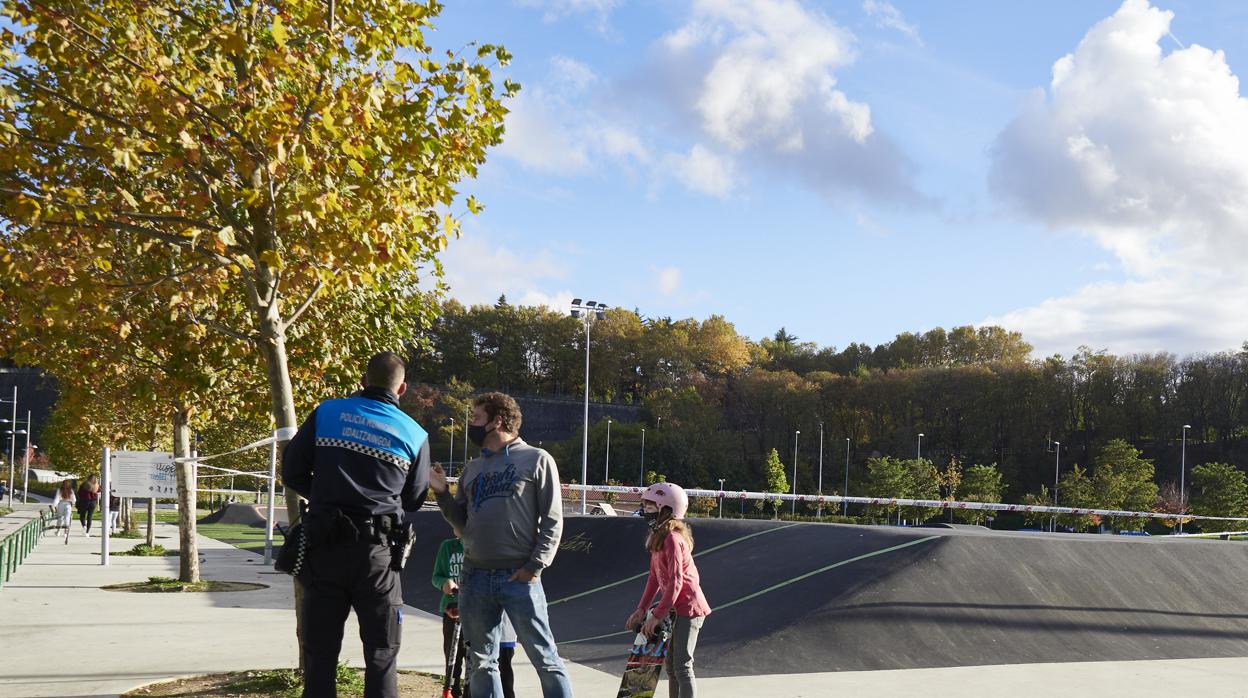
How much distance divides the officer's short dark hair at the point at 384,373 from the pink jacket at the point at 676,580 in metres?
2.02

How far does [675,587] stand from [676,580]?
0.14ft

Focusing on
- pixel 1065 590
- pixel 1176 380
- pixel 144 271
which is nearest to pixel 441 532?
pixel 144 271

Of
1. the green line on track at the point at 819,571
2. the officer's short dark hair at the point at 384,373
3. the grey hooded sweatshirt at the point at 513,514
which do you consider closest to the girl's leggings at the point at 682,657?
the grey hooded sweatshirt at the point at 513,514

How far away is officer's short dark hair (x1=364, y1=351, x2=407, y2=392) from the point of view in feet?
16.0

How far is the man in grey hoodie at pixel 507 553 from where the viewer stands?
4969 mm

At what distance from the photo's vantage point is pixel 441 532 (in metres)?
20.8

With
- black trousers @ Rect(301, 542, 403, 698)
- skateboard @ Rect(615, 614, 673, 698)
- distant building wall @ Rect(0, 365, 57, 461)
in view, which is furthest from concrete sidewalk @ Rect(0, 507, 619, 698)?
distant building wall @ Rect(0, 365, 57, 461)

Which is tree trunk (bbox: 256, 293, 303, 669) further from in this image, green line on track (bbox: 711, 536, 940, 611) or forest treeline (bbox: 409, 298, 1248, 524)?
forest treeline (bbox: 409, 298, 1248, 524)

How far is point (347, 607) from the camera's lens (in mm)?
4602

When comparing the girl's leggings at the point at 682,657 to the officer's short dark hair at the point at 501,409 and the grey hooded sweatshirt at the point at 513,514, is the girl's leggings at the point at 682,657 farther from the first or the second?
the officer's short dark hair at the point at 501,409

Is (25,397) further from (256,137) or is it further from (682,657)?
(682,657)

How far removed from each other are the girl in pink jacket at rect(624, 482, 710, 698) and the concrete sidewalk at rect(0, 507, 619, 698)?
67.7 inches

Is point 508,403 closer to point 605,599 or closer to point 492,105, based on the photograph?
point 492,105

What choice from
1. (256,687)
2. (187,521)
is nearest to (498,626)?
(256,687)
